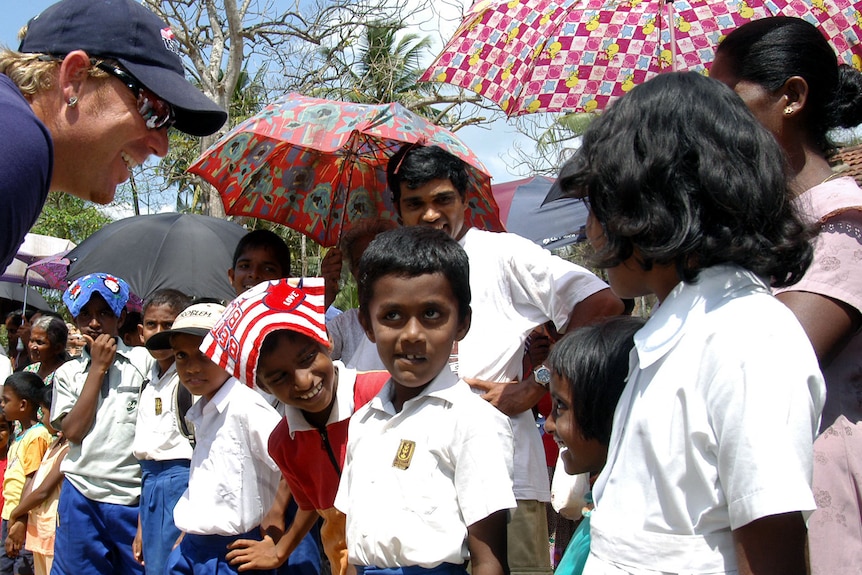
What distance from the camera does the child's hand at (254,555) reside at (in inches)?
133

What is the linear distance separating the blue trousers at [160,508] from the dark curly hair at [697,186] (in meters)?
3.47

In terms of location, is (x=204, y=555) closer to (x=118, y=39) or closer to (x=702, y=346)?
(x=118, y=39)

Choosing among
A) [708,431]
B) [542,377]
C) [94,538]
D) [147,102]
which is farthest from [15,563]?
[708,431]

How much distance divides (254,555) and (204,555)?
33 cm

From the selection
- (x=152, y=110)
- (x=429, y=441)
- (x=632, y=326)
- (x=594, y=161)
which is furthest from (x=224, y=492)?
(x=594, y=161)

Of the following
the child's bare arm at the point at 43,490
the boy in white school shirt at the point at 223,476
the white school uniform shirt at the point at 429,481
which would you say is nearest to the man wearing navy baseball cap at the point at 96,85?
the white school uniform shirt at the point at 429,481

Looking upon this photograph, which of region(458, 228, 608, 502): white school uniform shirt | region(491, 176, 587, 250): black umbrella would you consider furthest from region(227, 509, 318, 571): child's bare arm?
region(491, 176, 587, 250): black umbrella

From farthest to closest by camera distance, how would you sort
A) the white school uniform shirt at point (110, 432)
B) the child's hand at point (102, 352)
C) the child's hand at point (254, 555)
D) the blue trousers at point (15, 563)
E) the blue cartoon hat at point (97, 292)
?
the blue trousers at point (15, 563)
the blue cartoon hat at point (97, 292)
the child's hand at point (102, 352)
the white school uniform shirt at point (110, 432)
the child's hand at point (254, 555)

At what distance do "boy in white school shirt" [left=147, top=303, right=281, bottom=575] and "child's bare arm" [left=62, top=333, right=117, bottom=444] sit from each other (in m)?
1.55

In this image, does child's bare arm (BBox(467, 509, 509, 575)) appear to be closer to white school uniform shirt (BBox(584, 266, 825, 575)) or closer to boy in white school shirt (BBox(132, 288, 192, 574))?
white school uniform shirt (BBox(584, 266, 825, 575))

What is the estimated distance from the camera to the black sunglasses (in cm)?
219

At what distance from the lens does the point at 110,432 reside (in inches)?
206

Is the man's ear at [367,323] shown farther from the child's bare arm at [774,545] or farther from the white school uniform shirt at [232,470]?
the child's bare arm at [774,545]

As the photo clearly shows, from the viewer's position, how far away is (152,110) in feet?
7.46
